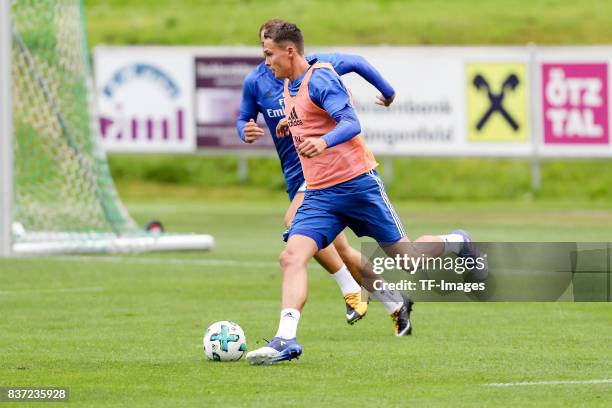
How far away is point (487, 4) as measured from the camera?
46.9m

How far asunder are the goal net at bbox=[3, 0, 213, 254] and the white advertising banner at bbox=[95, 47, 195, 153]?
1145cm

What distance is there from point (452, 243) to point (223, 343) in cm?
218

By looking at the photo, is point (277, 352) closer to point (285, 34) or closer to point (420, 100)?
point (285, 34)

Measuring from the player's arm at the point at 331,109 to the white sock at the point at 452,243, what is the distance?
1.73 metres

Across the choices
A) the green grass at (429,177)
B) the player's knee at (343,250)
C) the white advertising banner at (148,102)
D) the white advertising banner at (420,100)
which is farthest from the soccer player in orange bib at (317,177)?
the green grass at (429,177)

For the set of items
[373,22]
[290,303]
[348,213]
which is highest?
[373,22]

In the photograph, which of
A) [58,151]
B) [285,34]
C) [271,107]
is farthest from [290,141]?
[58,151]

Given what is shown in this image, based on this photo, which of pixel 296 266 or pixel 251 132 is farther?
pixel 251 132

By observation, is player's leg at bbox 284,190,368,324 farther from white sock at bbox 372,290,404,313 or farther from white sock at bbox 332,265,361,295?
white sock at bbox 372,290,404,313

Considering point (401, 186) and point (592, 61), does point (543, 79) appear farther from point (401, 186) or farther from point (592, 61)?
point (401, 186)

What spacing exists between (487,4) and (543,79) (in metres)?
15.9

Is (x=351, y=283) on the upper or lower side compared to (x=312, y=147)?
lower

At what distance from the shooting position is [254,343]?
11.4 meters

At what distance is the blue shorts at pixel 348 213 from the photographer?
34.7ft
